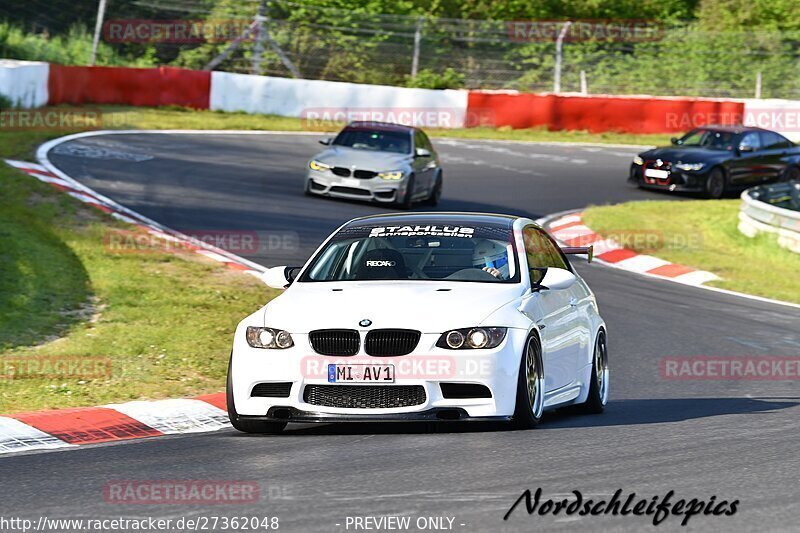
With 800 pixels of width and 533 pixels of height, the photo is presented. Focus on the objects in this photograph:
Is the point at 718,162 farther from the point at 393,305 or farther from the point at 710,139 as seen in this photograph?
the point at 393,305

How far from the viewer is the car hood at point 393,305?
318 inches

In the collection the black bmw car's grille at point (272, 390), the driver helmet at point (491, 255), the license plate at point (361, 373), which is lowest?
the black bmw car's grille at point (272, 390)

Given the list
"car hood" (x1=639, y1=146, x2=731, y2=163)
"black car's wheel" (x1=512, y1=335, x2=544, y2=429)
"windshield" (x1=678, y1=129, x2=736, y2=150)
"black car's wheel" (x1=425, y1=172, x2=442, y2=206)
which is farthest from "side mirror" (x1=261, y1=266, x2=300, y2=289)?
"windshield" (x1=678, y1=129, x2=736, y2=150)

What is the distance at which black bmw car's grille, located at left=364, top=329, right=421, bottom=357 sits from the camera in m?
8.02

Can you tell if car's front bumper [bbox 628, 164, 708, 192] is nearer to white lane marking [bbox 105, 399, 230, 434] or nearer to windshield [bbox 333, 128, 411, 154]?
windshield [bbox 333, 128, 411, 154]

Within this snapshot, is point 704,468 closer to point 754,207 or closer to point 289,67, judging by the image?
point 754,207

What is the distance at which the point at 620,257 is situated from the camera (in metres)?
21.0

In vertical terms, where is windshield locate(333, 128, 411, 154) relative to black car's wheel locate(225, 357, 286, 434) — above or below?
below

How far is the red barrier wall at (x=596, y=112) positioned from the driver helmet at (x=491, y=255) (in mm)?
29855

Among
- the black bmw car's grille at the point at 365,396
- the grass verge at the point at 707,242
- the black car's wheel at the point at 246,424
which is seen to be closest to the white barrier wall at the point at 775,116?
the grass verge at the point at 707,242

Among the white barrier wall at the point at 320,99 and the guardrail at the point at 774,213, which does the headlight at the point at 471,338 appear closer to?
the guardrail at the point at 774,213

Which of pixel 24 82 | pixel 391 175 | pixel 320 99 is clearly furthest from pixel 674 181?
pixel 24 82

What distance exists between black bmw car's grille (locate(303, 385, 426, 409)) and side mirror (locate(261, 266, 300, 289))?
131 cm

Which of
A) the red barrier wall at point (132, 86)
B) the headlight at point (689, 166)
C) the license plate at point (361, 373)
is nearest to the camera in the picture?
the license plate at point (361, 373)
